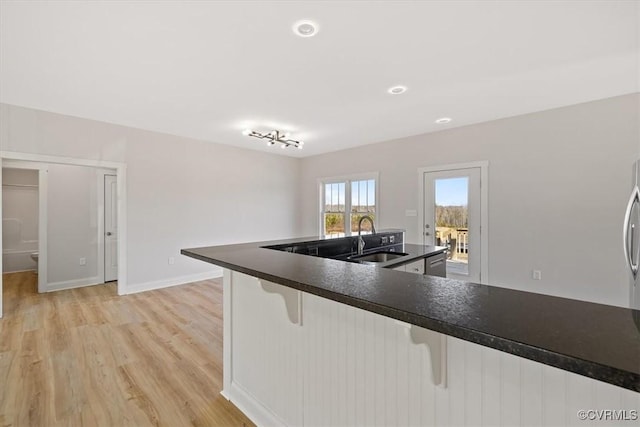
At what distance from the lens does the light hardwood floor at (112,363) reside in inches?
73.2

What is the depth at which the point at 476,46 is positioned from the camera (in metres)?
2.31

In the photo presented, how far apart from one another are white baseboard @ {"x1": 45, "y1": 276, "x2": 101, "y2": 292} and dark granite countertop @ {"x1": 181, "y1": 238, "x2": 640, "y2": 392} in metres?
5.28

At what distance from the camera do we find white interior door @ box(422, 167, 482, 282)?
4445 millimetres

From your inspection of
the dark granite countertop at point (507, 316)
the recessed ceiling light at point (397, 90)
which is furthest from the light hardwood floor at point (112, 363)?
the recessed ceiling light at point (397, 90)

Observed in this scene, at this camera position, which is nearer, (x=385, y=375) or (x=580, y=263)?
(x=385, y=375)

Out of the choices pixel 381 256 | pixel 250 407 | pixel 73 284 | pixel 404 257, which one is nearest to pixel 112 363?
pixel 250 407

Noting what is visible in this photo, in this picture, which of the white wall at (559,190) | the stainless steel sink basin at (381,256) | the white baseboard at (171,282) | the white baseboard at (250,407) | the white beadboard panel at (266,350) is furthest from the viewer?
the white baseboard at (171,282)

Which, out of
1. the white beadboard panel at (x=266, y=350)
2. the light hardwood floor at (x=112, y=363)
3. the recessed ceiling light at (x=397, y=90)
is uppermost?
the recessed ceiling light at (x=397, y=90)

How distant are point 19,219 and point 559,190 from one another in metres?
9.35

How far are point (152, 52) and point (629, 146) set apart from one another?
4.97 m

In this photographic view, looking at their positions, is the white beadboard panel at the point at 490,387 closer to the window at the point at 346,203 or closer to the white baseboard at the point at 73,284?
the window at the point at 346,203

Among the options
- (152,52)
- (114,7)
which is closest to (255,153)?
(152,52)

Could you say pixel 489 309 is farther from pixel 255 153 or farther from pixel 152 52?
pixel 255 153

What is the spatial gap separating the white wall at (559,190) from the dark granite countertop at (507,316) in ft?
11.9
